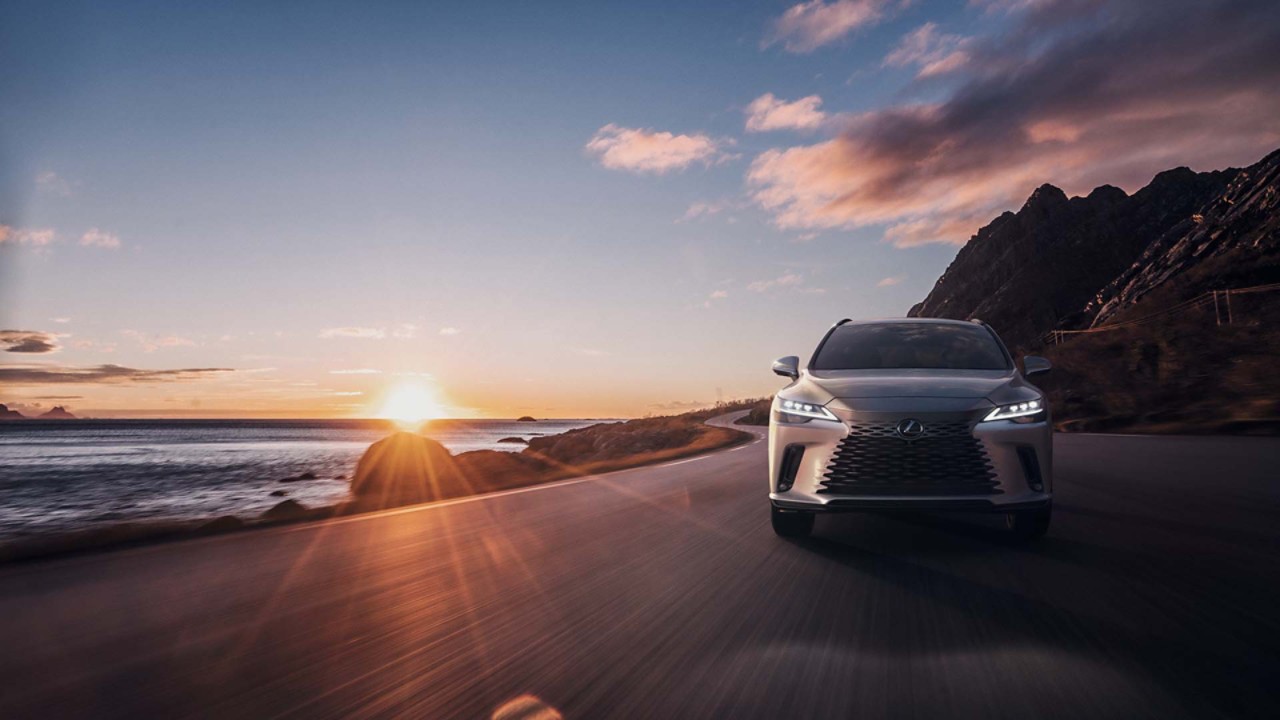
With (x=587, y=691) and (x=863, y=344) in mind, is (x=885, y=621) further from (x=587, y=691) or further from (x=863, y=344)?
(x=863, y=344)

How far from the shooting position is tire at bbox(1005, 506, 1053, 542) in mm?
6418

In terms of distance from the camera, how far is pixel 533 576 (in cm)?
550

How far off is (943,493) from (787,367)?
7.30 feet

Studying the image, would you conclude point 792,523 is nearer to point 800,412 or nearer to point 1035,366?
point 800,412

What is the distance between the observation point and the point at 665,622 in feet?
13.8

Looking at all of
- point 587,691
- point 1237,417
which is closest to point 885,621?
point 587,691

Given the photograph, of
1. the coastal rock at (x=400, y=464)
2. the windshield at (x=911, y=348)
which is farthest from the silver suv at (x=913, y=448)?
the coastal rock at (x=400, y=464)

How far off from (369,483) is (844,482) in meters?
17.2

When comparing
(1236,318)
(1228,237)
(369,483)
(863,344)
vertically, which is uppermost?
(1228,237)

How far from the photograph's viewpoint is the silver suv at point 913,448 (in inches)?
235

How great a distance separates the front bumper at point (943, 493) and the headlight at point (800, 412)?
6cm

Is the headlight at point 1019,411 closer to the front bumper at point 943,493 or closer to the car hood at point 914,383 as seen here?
the front bumper at point 943,493

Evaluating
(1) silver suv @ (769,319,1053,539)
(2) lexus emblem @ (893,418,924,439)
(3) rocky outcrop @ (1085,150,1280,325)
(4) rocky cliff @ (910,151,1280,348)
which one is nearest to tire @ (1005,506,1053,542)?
(1) silver suv @ (769,319,1053,539)

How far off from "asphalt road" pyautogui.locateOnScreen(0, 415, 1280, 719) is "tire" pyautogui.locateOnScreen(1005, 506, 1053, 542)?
0.21 m
